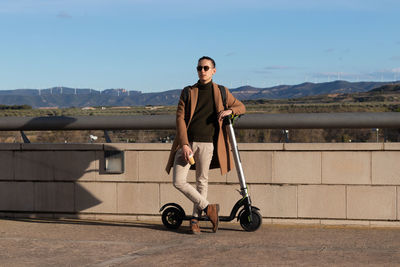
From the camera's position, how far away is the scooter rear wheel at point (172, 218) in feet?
24.6

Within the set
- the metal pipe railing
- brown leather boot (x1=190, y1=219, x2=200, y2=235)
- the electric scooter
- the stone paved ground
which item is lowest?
the stone paved ground

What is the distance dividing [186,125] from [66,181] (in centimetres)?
215

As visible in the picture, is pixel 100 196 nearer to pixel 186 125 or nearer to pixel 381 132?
pixel 186 125

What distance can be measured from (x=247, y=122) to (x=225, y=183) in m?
0.79

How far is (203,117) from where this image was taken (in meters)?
7.06

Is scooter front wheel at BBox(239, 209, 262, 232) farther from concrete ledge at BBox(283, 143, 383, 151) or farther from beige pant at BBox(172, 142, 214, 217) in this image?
concrete ledge at BBox(283, 143, 383, 151)

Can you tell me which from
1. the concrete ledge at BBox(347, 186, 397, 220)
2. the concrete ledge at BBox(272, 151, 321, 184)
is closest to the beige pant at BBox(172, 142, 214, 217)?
the concrete ledge at BBox(272, 151, 321, 184)

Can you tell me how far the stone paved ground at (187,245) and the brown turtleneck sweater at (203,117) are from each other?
1042 mm

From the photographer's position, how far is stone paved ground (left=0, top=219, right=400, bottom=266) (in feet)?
18.7

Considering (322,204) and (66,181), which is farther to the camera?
(66,181)

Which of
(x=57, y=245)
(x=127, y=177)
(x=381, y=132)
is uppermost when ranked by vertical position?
(x=381, y=132)

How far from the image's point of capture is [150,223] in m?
8.10

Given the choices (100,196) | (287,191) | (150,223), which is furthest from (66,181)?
(287,191)

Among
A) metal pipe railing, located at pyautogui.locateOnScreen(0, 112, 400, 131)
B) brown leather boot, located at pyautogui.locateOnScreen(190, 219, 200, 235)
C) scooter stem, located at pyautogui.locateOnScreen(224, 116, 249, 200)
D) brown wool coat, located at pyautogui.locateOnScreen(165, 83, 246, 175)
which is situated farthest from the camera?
metal pipe railing, located at pyautogui.locateOnScreen(0, 112, 400, 131)
